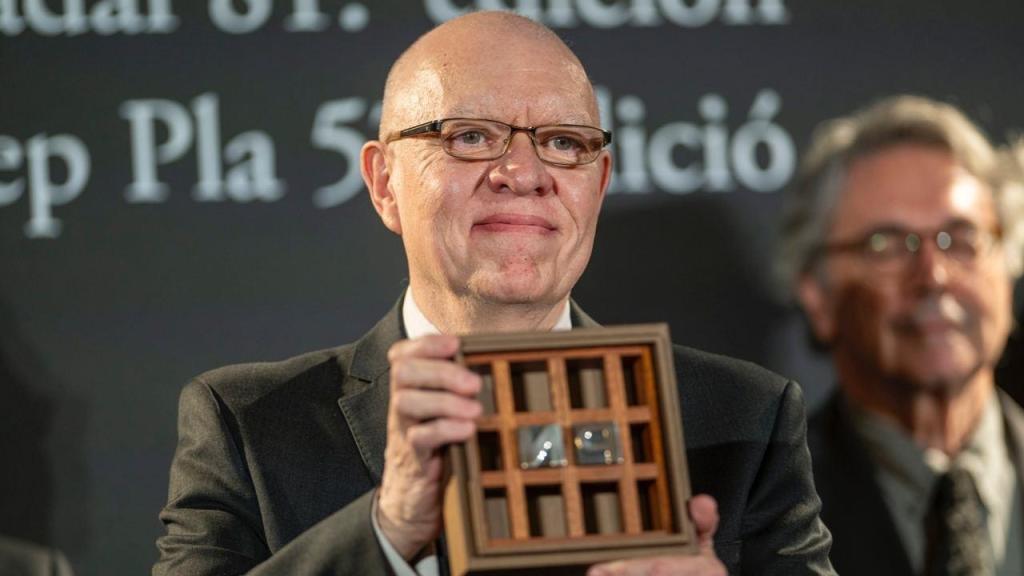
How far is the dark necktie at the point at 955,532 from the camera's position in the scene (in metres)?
3.18

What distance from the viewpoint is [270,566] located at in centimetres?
199

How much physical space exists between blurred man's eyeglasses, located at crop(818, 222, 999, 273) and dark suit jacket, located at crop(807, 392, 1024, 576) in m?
0.33

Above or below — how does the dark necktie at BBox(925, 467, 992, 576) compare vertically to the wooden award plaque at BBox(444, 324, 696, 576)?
below

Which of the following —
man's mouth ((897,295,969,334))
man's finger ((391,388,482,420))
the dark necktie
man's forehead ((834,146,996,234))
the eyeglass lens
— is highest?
the eyeglass lens

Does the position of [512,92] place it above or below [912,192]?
above

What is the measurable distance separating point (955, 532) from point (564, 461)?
70.9 inches

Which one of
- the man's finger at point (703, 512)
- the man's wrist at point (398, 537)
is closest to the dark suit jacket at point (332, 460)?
the man's wrist at point (398, 537)

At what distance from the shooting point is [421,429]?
1685 millimetres

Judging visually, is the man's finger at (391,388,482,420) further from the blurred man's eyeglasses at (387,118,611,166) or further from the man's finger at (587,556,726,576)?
the blurred man's eyeglasses at (387,118,611,166)

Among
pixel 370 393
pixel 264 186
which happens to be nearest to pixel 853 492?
pixel 370 393

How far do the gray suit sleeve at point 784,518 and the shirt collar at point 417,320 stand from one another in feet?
1.35

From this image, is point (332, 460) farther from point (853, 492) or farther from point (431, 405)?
point (853, 492)

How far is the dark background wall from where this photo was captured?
3201mm

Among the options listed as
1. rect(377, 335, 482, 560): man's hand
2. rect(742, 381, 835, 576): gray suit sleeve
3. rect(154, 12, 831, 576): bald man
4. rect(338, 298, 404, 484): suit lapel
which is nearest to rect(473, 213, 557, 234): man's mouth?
rect(154, 12, 831, 576): bald man
